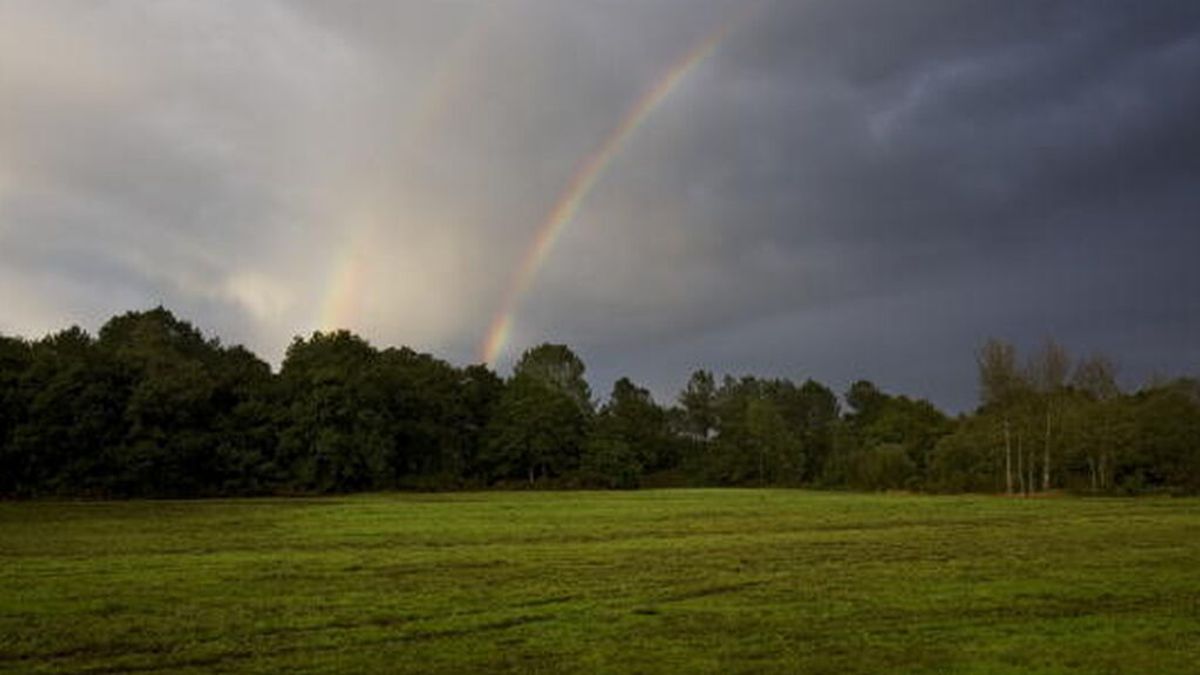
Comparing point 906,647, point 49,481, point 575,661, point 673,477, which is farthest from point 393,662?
point 673,477

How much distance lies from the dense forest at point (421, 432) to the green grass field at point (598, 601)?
60926 mm

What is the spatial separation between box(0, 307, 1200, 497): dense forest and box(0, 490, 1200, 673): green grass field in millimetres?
60926

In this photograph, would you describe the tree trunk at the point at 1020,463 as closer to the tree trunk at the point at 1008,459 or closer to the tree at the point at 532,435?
the tree trunk at the point at 1008,459

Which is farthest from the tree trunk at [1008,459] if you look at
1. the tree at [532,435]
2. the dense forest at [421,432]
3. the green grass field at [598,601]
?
the green grass field at [598,601]

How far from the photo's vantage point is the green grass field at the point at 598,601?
57.5ft

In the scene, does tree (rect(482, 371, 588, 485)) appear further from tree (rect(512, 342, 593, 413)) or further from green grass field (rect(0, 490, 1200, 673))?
green grass field (rect(0, 490, 1200, 673))

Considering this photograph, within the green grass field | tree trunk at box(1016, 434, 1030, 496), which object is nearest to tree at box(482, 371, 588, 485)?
tree trunk at box(1016, 434, 1030, 496)

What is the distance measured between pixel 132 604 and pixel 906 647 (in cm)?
1667

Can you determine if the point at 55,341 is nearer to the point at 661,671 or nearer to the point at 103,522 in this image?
the point at 103,522

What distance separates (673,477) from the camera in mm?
175875

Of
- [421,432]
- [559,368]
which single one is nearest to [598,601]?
[421,432]

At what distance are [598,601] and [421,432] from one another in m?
123

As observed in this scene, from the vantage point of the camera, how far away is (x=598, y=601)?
24188mm

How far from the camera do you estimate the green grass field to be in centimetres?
1752
